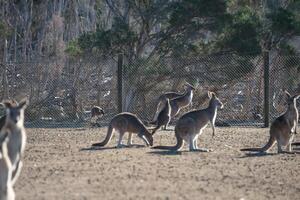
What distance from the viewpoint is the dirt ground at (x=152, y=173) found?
8.57m

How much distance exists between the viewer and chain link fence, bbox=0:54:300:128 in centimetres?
1872

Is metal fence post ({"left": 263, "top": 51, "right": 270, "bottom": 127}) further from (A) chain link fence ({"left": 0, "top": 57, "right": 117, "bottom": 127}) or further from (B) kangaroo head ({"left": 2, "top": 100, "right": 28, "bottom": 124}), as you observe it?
(B) kangaroo head ({"left": 2, "top": 100, "right": 28, "bottom": 124})

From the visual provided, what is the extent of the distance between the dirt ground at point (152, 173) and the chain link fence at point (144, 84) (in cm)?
464

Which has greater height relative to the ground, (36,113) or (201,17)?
(201,17)

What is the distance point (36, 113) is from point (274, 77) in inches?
241

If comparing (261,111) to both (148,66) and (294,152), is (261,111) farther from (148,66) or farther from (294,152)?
(294,152)

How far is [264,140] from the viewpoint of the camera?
48.3 feet

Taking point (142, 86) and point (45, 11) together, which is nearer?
point (142, 86)

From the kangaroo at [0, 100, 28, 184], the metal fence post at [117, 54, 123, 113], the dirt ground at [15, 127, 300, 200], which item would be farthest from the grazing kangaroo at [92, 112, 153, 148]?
the metal fence post at [117, 54, 123, 113]

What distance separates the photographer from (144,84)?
1895cm

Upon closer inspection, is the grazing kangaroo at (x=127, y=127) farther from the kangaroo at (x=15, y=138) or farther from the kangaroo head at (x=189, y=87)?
the kangaroo head at (x=189, y=87)

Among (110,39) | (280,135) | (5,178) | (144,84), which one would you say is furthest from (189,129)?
(110,39)

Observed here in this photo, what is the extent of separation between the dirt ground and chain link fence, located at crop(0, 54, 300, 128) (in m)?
4.64

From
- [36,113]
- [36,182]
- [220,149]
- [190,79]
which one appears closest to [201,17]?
[190,79]
